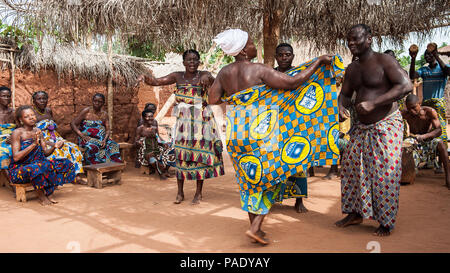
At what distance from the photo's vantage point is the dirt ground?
316 centimetres

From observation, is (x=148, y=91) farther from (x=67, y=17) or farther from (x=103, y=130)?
(x=67, y=17)

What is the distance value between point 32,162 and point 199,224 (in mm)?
2661

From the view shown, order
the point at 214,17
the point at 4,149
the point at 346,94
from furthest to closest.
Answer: the point at 214,17 → the point at 4,149 → the point at 346,94

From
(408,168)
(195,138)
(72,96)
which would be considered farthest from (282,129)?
(72,96)

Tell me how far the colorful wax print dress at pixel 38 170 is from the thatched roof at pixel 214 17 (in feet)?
6.58

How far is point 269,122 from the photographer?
3092 mm

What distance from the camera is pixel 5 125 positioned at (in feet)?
18.3

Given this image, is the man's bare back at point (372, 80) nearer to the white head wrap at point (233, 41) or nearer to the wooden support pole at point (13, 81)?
the white head wrap at point (233, 41)

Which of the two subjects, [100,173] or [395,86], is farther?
Result: [100,173]

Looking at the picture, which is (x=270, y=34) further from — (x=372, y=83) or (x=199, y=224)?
(x=199, y=224)

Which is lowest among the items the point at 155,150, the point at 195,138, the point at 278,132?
the point at 155,150

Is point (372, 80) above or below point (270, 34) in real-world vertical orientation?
below

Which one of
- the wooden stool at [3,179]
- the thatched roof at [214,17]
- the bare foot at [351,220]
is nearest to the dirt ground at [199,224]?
the bare foot at [351,220]

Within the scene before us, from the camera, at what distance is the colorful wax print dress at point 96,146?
21.5 ft
